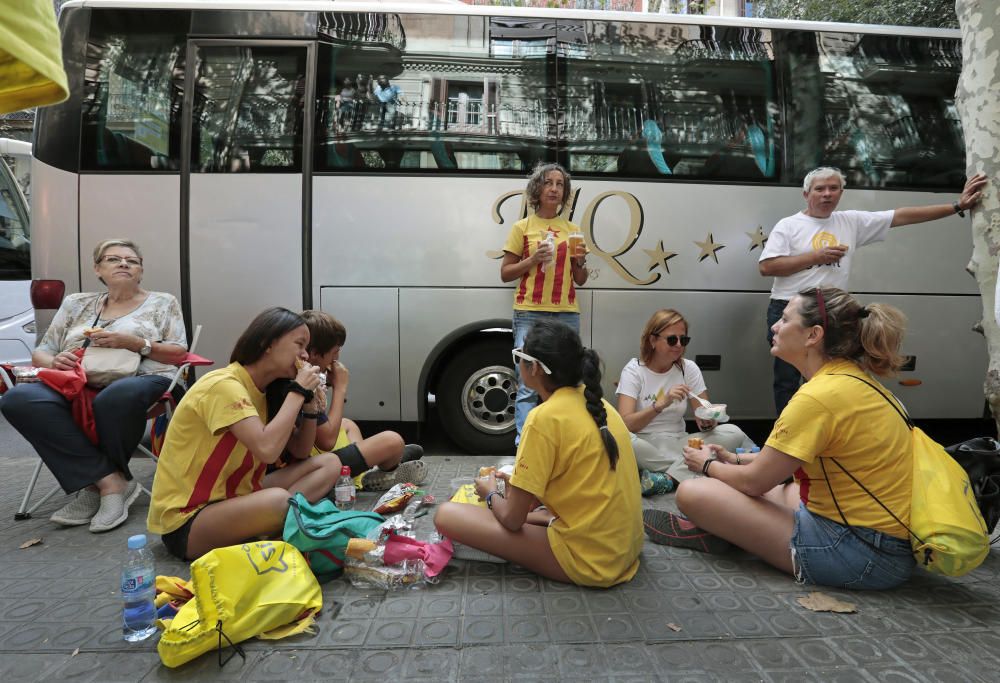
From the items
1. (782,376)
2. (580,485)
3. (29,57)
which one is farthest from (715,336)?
(29,57)

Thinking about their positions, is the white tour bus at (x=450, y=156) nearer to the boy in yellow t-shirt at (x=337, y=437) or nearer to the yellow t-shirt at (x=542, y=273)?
the yellow t-shirt at (x=542, y=273)

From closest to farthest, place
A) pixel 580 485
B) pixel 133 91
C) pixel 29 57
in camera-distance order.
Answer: pixel 29 57 → pixel 580 485 → pixel 133 91

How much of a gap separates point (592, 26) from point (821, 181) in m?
2.09

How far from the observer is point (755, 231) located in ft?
14.7

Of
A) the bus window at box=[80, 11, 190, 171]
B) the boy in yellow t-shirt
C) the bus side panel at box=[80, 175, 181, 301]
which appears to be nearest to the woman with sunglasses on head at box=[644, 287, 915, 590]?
the boy in yellow t-shirt

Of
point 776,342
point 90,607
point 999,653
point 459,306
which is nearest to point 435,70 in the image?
point 459,306

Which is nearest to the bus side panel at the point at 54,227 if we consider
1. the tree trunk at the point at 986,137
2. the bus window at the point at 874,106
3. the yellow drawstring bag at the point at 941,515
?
the yellow drawstring bag at the point at 941,515

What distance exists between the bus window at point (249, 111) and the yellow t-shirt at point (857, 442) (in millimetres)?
3866

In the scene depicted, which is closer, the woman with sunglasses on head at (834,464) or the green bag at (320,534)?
the woman with sunglasses on head at (834,464)

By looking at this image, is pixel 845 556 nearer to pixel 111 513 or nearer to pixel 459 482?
pixel 459 482

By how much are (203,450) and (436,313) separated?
2.24 meters

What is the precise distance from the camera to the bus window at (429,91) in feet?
14.1

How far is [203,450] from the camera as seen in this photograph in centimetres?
250

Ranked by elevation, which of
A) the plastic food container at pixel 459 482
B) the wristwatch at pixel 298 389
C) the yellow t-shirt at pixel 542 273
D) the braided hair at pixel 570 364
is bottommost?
the plastic food container at pixel 459 482
